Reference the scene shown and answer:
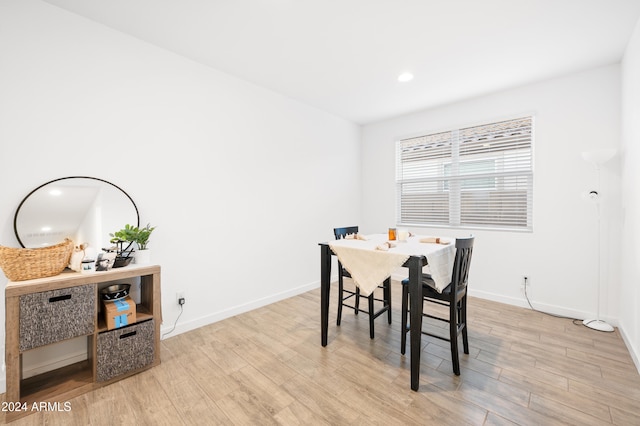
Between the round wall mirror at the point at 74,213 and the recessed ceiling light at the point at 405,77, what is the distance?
9.65ft

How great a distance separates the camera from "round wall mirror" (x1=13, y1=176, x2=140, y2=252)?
1.96 m

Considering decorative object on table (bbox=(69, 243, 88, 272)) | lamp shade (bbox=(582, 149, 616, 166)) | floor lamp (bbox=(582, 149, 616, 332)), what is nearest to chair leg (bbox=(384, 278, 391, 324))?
floor lamp (bbox=(582, 149, 616, 332))

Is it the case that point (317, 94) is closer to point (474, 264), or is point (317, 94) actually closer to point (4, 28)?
point (4, 28)

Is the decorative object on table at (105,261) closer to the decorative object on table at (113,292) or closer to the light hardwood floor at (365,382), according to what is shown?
the decorative object on table at (113,292)

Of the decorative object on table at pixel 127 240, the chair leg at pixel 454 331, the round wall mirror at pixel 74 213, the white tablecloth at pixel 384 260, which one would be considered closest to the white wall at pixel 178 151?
the round wall mirror at pixel 74 213

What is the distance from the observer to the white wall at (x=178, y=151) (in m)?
1.96

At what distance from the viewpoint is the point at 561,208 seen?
3.11 m

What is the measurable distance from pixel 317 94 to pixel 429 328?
9.85ft

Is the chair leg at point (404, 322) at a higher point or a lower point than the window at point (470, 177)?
lower

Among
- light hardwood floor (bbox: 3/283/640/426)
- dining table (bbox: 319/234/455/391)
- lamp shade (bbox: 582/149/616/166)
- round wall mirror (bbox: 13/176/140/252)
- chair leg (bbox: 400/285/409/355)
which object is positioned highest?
lamp shade (bbox: 582/149/616/166)

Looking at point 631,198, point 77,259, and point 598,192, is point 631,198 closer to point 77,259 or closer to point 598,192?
point 598,192

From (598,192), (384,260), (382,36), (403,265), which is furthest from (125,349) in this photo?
(598,192)

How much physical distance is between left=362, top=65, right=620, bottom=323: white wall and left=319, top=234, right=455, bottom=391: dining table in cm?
160

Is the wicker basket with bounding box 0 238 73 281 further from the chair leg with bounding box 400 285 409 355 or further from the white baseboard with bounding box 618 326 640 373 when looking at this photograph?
the white baseboard with bounding box 618 326 640 373
